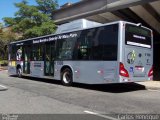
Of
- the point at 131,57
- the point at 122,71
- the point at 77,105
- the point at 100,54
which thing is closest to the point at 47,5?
the point at 100,54

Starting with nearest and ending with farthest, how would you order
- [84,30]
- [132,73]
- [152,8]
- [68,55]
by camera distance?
[132,73] < [84,30] < [68,55] < [152,8]

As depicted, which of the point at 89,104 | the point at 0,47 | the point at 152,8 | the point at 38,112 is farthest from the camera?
the point at 0,47

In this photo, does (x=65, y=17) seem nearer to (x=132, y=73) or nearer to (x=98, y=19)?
(x=98, y=19)

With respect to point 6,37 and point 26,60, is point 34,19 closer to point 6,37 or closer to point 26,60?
point 26,60

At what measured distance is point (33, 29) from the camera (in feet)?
96.8

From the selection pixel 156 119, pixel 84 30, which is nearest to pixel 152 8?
pixel 84 30

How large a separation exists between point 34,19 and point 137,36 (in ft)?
60.0

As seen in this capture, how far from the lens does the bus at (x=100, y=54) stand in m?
13.5

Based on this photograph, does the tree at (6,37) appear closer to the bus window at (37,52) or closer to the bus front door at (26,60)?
the bus front door at (26,60)

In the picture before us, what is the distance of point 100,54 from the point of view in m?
14.3

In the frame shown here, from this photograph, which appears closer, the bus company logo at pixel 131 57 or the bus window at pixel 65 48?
the bus company logo at pixel 131 57

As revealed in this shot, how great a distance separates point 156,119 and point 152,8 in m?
14.5

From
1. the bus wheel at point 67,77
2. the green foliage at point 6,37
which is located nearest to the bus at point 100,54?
the bus wheel at point 67,77

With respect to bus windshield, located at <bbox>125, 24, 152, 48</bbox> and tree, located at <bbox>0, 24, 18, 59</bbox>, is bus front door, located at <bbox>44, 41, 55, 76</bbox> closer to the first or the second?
bus windshield, located at <bbox>125, 24, 152, 48</bbox>
